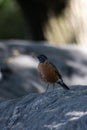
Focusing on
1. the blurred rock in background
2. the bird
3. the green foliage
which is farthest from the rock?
the green foliage

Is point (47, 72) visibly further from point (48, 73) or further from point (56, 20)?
point (56, 20)

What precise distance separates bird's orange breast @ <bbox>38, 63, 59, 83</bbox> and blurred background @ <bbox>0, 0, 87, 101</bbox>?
8.71 ft

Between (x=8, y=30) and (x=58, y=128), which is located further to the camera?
(x=8, y=30)

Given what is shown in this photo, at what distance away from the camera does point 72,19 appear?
12781mm

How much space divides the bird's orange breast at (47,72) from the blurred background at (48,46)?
2655 millimetres

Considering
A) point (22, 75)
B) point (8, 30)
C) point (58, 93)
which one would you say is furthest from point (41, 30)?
point (8, 30)

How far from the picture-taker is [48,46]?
1217cm

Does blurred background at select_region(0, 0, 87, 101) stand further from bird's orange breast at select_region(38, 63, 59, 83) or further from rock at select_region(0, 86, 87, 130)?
rock at select_region(0, 86, 87, 130)

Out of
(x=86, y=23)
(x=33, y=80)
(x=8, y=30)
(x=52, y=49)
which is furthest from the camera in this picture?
(x=8, y=30)

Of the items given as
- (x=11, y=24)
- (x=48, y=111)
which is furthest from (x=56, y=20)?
(x=11, y=24)

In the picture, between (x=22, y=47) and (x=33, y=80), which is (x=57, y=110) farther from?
(x=22, y=47)

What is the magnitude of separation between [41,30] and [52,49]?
1.41 m

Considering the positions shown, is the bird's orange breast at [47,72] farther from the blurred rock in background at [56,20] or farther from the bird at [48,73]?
the blurred rock in background at [56,20]

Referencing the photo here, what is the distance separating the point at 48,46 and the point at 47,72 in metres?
5.12
